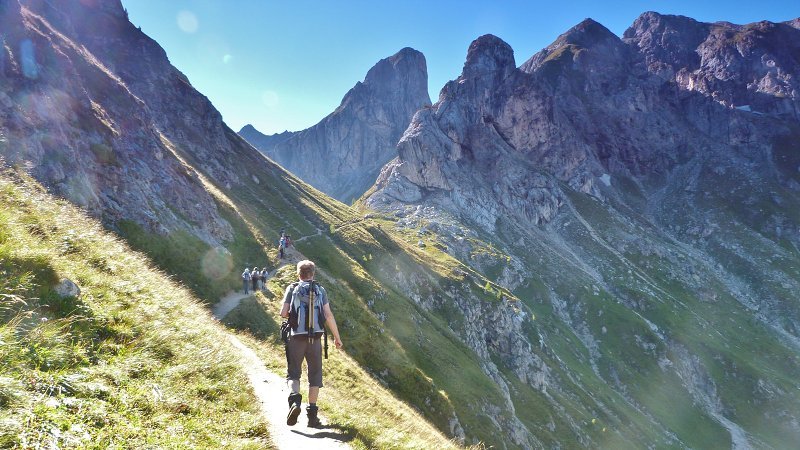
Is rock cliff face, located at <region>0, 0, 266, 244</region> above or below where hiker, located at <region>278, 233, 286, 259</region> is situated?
above

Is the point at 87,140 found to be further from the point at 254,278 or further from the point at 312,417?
the point at 312,417

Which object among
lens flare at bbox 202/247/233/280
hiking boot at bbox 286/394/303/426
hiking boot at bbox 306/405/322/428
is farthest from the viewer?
lens flare at bbox 202/247/233/280

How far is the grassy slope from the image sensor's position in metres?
5.29

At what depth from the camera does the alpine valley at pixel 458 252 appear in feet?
88.1

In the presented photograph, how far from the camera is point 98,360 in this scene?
22.6 feet

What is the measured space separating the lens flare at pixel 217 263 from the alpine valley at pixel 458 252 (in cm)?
26

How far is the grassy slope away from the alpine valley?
0.39ft

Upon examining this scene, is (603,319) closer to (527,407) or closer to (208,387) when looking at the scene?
(527,407)

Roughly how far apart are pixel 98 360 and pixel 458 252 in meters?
107

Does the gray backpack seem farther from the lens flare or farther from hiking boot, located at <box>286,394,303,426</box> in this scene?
the lens flare

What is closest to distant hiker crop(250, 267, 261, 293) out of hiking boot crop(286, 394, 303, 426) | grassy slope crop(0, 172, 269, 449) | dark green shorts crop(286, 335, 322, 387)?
grassy slope crop(0, 172, 269, 449)

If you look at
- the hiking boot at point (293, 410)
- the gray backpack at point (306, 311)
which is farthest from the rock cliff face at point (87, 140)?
the hiking boot at point (293, 410)

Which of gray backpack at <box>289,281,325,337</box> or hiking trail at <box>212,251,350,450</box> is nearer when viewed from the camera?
hiking trail at <box>212,251,350,450</box>

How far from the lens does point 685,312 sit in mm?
114312
